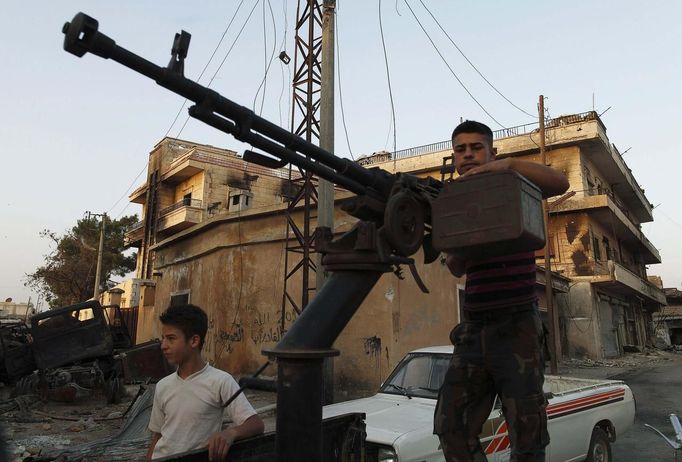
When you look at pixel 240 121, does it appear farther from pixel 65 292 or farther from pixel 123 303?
pixel 65 292

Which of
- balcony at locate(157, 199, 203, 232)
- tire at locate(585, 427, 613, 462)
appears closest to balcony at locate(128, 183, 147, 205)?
balcony at locate(157, 199, 203, 232)

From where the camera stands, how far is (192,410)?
254cm

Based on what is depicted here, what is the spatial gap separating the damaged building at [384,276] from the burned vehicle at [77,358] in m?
2.80

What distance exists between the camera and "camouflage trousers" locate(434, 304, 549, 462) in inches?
82.4

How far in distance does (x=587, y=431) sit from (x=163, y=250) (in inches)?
635

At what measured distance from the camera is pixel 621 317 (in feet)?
95.5

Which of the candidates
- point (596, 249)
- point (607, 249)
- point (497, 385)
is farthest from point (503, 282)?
point (607, 249)

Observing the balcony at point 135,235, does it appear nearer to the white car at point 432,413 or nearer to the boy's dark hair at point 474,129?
the white car at point 432,413

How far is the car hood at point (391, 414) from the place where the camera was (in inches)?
148

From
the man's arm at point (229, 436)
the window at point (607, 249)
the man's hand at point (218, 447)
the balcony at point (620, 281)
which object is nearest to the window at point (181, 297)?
the man's arm at point (229, 436)

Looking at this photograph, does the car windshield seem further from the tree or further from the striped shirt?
the tree

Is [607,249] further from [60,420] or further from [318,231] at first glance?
[318,231]

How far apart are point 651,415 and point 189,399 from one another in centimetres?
1019

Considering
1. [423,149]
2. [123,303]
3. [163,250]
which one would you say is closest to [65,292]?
[123,303]
